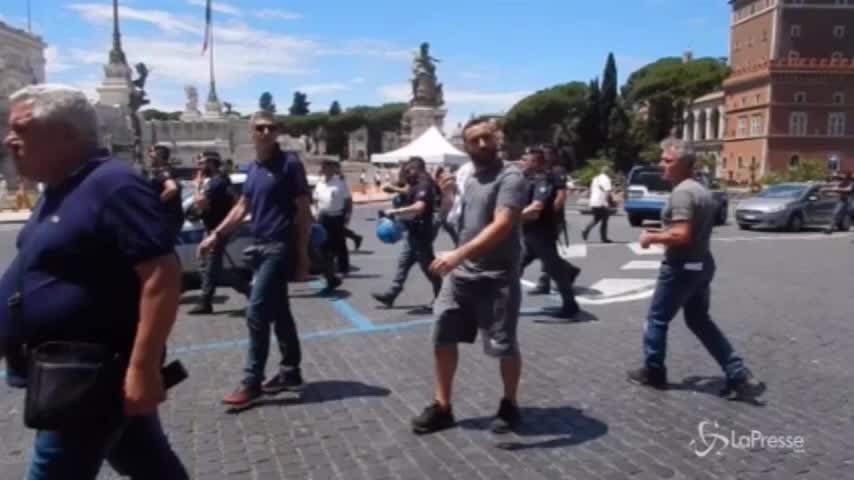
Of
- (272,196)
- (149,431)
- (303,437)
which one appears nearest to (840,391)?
(303,437)

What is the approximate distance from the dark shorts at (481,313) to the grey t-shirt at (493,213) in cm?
6

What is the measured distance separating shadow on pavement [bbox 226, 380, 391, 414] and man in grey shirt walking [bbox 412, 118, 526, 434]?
34.6 inches

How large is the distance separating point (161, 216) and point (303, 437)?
2460mm

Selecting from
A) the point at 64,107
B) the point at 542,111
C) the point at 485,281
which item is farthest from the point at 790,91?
the point at 64,107

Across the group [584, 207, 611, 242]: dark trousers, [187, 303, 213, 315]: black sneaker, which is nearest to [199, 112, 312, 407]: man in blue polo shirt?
[187, 303, 213, 315]: black sneaker

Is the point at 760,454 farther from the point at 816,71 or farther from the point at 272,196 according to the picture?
the point at 816,71

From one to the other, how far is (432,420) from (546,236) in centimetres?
373

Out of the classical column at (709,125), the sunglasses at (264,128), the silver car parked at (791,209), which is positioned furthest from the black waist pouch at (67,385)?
the classical column at (709,125)

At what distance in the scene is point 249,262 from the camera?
5.39 metres

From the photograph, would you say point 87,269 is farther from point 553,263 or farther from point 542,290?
point 542,290

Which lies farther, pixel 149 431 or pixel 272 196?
pixel 272 196

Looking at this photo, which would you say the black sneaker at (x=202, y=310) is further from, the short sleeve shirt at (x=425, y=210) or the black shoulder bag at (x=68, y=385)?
the black shoulder bag at (x=68, y=385)

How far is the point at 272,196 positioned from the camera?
533cm

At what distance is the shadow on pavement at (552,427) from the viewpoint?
4617 mm
